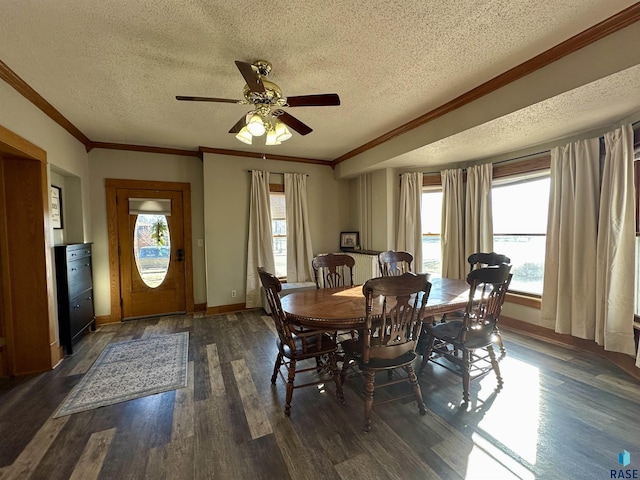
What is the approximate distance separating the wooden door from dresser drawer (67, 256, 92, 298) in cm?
59

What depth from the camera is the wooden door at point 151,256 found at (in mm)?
4258

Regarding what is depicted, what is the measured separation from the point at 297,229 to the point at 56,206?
128 inches

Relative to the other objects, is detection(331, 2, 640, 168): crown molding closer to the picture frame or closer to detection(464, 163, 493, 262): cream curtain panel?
detection(464, 163, 493, 262): cream curtain panel

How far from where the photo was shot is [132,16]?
5.51 ft

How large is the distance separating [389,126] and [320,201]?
212 cm

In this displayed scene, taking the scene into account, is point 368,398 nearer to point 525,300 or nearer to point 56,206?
point 525,300

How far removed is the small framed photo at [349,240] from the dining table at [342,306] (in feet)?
8.09

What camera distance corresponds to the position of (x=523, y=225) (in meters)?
3.69

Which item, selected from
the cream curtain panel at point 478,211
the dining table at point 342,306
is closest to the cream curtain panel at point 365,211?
the cream curtain panel at point 478,211

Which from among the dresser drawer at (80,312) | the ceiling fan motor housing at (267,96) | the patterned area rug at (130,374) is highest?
the ceiling fan motor housing at (267,96)

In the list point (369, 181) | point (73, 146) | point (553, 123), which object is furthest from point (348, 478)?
point (73, 146)

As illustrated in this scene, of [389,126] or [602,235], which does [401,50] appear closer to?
[389,126]

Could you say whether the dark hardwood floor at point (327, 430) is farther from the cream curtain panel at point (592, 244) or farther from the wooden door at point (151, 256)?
the wooden door at point (151, 256)

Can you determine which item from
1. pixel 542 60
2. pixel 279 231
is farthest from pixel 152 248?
pixel 542 60
